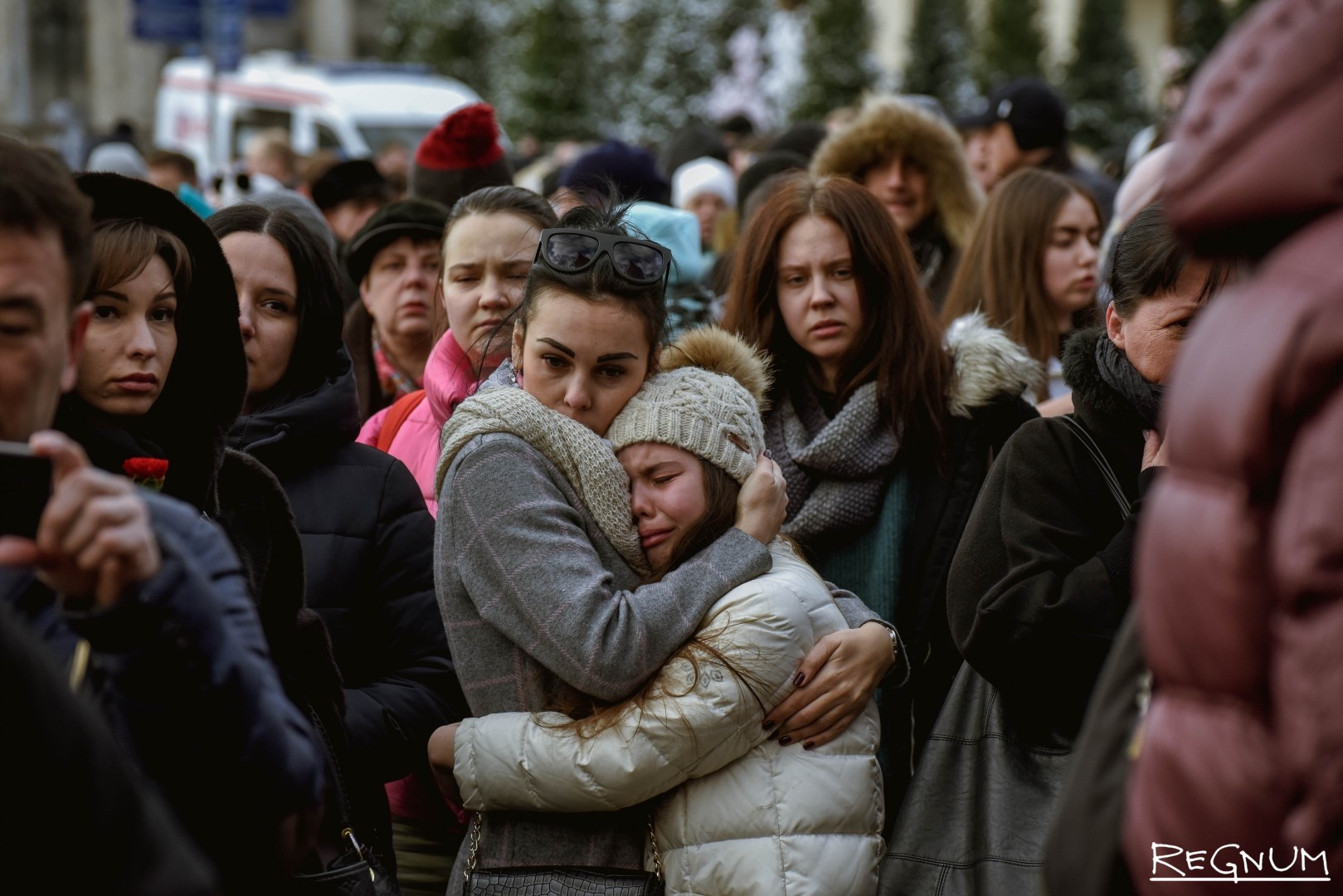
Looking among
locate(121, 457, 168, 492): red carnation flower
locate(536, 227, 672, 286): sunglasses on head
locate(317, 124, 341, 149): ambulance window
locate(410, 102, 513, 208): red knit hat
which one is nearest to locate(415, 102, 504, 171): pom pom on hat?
locate(410, 102, 513, 208): red knit hat

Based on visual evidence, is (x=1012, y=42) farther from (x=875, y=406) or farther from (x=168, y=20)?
(x=875, y=406)

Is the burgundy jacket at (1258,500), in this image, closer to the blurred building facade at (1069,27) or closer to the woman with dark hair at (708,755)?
the woman with dark hair at (708,755)

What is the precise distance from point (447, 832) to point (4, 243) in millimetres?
2225

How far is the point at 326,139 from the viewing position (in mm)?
22109

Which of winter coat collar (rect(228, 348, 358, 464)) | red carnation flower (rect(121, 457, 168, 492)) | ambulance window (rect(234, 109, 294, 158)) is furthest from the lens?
ambulance window (rect(234, 109, 294, 158))

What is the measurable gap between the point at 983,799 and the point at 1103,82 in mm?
28600

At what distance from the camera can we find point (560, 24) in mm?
27500

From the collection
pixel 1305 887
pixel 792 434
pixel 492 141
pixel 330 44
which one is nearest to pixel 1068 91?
pixel 330 44

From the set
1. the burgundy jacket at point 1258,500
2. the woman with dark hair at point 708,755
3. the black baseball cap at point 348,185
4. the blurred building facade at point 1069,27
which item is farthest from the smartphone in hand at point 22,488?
the blurred building facade at point 1069,27

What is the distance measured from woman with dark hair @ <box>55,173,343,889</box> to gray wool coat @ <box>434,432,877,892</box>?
A: 1.02 feet

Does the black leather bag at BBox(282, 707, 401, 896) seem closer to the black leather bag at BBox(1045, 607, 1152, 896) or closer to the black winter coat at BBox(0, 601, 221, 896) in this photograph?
the black winter coat at BBox(0, 601, 221, 896)

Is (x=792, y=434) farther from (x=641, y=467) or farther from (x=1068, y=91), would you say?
(x=1068, y=91)

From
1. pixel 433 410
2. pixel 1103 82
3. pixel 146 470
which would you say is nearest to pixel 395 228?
pixel 433 410

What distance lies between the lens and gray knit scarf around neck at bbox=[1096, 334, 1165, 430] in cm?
321
